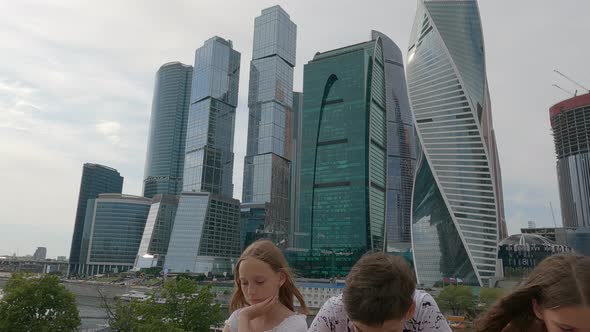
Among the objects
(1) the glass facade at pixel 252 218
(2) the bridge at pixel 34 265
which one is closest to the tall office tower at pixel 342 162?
(1) the glass facade at pixel 252 218

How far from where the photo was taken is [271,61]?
150 meters

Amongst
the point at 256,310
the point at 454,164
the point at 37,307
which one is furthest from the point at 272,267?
the point at 454,164

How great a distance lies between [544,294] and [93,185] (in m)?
195

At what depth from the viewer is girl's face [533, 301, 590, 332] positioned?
1687mm

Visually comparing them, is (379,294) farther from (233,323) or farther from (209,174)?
(209,174)

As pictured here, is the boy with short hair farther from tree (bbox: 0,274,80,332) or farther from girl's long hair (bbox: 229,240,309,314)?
tree (bbox: 0,274,80,332)

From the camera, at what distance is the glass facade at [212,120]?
137m

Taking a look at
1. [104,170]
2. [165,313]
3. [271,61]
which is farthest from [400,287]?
[104,170]

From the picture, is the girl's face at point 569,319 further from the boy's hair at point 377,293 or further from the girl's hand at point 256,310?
the girl's hand at point 256,310

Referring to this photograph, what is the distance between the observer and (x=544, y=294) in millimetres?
1866

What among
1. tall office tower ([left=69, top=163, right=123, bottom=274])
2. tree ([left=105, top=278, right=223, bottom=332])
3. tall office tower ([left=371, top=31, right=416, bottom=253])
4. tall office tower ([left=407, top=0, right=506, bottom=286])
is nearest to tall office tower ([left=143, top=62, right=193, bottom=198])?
tall office tower ([left=69, top=163, right=123, bottom=274])

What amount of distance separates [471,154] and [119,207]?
4230 inches

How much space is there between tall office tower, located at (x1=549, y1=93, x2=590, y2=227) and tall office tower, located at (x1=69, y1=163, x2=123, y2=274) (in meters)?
173

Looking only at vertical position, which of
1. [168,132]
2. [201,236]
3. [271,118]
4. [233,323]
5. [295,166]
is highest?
[168,132]
